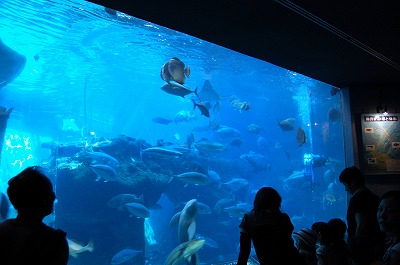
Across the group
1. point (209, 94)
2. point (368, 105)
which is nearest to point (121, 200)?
point (368, 105)

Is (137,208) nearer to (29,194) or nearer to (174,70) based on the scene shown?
(174,70)

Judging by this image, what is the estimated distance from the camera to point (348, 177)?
4363 mm

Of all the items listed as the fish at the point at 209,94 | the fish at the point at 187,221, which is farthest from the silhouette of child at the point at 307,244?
the fish at the point at 209,94

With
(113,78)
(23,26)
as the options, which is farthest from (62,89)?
(23,26)

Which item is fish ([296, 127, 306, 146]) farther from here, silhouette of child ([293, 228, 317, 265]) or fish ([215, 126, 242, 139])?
silhouette of child ([293, 228, 317, 265])

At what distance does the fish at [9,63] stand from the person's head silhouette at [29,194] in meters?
15.6

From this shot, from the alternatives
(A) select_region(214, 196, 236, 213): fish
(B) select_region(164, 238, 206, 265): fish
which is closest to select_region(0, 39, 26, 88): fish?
(A) select_region(214, 196, 236, 213): fish

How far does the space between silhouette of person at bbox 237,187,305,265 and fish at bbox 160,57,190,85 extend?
4.07 metres

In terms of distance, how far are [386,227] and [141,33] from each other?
14777mm

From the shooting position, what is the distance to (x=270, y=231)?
2.79 metres

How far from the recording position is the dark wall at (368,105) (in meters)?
6.68

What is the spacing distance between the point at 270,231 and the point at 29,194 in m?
1.98

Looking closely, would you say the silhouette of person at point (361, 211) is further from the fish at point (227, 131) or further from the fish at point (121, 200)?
the fish at point (227, 131)

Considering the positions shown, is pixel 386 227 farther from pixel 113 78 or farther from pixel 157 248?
pixel 113 78
